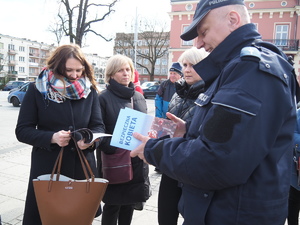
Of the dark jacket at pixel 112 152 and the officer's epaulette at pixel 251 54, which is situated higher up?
the officer's epaulette at pixel 251 54

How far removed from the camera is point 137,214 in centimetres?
343

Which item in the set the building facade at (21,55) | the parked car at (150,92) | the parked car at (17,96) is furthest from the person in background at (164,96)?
the building facade at (21,55)

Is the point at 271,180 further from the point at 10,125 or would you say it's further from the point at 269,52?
the point at 10,125

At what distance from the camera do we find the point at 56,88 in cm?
220

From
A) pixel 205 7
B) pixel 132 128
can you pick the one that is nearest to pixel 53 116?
pixel 132 128

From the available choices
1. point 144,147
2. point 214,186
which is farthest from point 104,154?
point 214,186

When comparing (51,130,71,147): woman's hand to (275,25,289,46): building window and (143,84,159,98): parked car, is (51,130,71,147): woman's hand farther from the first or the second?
(275,25,289,46): building window

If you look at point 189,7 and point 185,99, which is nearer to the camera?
point 185,99

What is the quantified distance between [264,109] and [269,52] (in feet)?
0.96

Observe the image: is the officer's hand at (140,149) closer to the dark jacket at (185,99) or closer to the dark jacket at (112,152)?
the dark jacket at (185,99)

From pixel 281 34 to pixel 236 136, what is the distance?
3284 centimetres

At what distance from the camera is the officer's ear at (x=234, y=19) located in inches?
50.6

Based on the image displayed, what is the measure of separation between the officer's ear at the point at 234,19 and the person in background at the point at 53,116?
137cm

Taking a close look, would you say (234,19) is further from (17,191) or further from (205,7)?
(17,191)
